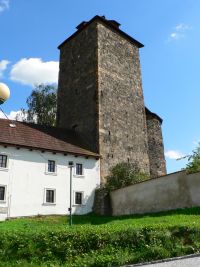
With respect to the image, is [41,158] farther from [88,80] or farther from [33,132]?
[88,80]

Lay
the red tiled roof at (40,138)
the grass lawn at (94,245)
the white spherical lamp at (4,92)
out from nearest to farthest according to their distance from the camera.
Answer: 1. the white spherical lamp at (4,92)
2. the grass lawn at (94,245)
3. the red tiled roof at (40,138)

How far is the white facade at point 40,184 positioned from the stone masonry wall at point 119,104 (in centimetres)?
249

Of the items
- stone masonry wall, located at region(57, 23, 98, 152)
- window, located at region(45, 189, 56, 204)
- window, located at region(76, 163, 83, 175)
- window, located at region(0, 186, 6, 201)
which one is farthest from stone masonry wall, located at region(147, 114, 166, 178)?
window, located at region(0, 186, 6, 201)

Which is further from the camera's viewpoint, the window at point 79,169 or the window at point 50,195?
the window at point 79,169

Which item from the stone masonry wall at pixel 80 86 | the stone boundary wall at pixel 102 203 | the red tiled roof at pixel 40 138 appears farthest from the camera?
the stone masonry wall at pixel 80 86

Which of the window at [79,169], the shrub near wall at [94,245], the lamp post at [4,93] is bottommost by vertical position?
the shrub near wall at [94,245]

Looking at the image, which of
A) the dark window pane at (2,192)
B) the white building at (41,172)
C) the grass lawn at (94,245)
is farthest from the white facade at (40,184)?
the grass lawn at (94,245)

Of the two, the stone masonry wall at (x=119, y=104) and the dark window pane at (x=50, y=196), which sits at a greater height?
the stone masonry wall at (x=119, y=104)

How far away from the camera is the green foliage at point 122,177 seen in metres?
29.5

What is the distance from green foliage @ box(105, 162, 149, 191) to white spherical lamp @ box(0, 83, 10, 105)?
917 inches

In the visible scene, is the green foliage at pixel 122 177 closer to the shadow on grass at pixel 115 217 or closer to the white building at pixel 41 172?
the white building at pixel 41 172

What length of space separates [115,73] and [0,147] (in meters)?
15.9

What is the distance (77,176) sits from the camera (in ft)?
95.5

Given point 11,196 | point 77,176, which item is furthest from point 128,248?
point 77,176
